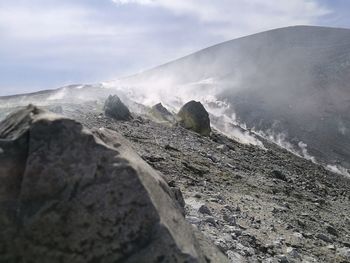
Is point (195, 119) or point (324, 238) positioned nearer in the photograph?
point (324, 238)

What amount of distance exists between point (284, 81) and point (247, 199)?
73134 mm

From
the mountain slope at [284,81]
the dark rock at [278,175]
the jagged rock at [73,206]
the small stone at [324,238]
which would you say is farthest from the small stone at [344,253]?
the mountain slope at [284,81]

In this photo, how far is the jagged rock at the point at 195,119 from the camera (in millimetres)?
27969

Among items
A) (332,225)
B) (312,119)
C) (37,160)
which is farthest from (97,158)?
(312,119)

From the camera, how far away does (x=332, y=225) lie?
46.6 ft

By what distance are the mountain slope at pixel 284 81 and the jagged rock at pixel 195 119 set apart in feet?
83.9

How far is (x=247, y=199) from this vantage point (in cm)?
1377

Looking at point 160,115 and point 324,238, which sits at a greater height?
point 160,115

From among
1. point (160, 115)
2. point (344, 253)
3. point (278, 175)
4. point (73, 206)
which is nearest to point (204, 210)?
point (344, 253)

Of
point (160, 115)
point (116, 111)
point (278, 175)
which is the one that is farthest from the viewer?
point (160, 115)

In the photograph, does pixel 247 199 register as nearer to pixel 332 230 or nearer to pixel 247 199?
pixel 247 199

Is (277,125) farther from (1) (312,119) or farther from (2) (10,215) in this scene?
(2) (10,215)

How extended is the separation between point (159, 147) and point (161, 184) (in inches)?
469

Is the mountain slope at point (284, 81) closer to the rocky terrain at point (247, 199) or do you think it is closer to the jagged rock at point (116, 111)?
the jagged rock at point (116, 111)
